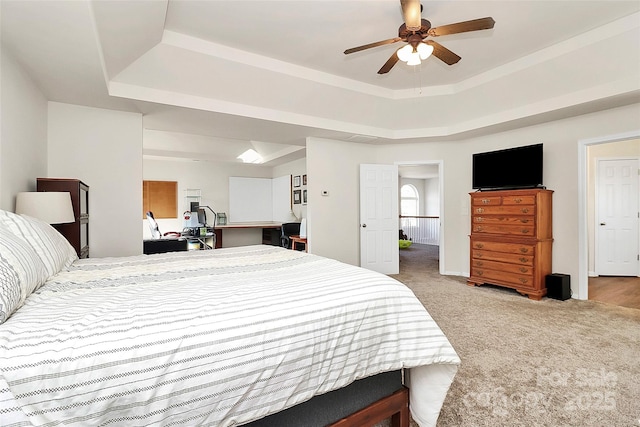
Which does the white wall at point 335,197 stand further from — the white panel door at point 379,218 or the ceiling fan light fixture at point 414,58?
the ceiling fan light fixture at point 414,58

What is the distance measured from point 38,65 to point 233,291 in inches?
111

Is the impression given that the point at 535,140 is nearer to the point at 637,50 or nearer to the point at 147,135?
the point at 637,50

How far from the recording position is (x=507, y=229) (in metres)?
4.03

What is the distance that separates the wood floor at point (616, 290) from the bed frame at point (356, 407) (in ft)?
12.0

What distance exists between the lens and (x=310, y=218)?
16.1 feet

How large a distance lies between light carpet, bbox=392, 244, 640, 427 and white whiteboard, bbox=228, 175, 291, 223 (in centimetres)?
497

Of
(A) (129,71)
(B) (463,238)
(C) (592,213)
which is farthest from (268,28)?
(C) (592,213)

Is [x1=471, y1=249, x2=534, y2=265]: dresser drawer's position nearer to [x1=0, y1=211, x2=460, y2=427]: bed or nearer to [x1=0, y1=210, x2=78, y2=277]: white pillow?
[x1=0, y1=211, x2=460, y2=427]: bed

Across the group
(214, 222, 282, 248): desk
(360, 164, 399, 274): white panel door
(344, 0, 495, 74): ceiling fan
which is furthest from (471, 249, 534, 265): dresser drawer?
(214, 222, 282, 248): desk

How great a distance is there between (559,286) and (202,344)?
4.34 metres

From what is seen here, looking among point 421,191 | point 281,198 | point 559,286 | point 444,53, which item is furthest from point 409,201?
point 444,53

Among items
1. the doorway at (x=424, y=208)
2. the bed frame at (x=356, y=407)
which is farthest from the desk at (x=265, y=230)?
the bed frame at (x=356, y=407)

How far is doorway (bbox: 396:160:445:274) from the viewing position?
5.34 meters

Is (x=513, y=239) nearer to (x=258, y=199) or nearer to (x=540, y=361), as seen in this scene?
(x=540, y=361)
